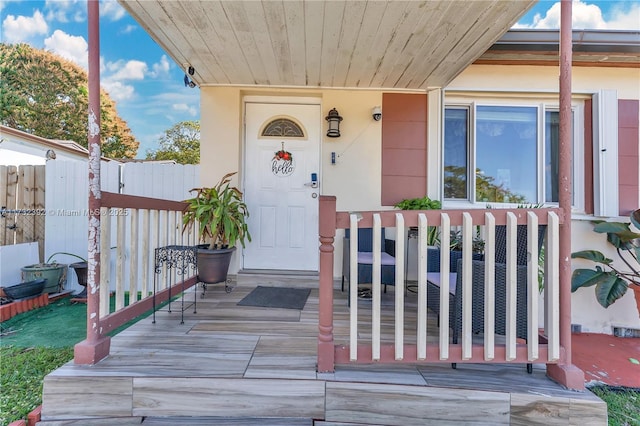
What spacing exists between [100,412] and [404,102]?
3.62 m

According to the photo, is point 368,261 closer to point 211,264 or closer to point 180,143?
point 211,264

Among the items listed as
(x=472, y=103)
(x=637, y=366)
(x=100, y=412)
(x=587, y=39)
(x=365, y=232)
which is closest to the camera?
(x=100, y=412)

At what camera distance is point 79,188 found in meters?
Result: 3.75

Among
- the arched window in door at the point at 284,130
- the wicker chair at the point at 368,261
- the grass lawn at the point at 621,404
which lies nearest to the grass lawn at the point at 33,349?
the wicker chair at the point at 368,261

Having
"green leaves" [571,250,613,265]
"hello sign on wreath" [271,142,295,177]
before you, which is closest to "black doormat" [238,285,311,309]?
"hello sign on wreath" [271,142,295,177]

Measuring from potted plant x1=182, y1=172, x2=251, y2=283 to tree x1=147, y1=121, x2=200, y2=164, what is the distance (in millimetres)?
10887

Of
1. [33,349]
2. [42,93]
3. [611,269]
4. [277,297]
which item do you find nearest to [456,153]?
[611,269]

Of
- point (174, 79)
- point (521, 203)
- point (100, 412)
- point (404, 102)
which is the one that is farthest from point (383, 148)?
point (174, 79)

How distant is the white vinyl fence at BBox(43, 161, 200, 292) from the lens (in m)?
3.64

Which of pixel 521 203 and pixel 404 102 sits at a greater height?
pixel 404 102

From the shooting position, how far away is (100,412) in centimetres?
144

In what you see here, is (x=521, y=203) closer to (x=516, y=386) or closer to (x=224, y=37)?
(x=516, y=386)

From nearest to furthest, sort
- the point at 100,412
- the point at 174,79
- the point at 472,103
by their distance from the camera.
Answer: the point at 100,412 → the point at 472,103 → the point at 174,79

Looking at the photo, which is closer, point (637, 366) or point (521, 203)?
point (637, 366)
